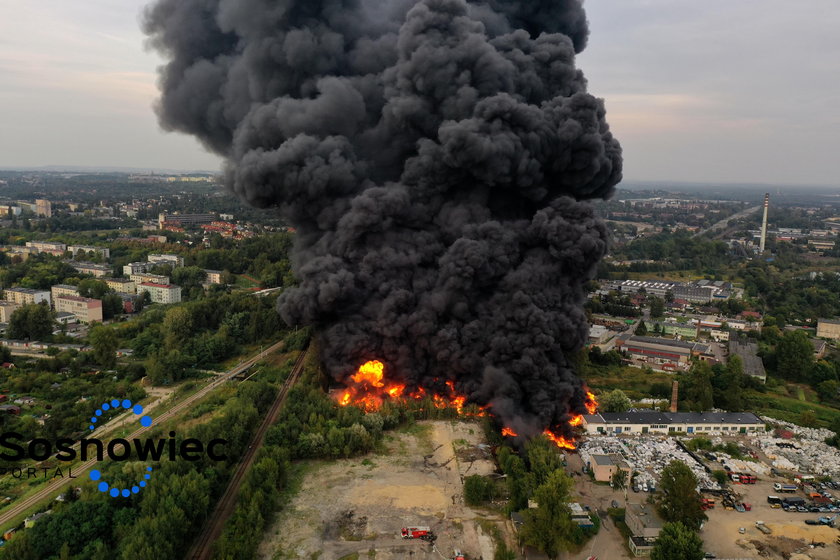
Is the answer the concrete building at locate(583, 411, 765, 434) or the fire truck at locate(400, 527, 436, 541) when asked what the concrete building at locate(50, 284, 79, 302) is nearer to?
the concrete building at locate(583, 411, 765, 434)

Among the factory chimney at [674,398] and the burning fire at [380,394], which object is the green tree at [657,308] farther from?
the burning fire at [380,394]

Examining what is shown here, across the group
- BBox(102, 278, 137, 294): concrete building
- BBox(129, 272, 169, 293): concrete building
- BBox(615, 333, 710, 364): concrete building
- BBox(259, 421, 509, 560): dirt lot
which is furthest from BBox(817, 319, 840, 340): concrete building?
→ BBox(102, 278, 137, 294): concrete building

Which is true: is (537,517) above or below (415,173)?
below

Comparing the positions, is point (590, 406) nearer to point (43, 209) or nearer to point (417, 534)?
point (417, 534)

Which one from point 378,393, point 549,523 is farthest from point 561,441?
point 549,523

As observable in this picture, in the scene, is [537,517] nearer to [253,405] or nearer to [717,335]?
[253,405]

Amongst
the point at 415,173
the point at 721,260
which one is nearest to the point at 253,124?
the point at 415,173

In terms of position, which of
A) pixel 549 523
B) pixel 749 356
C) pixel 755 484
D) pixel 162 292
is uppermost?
pixel 162 292
